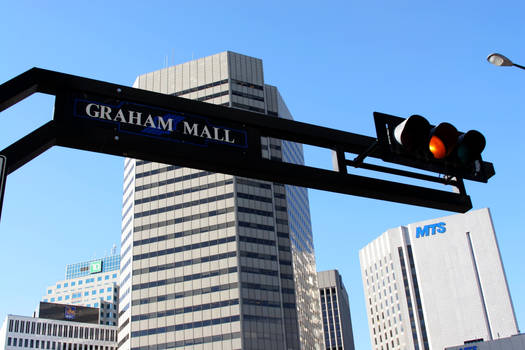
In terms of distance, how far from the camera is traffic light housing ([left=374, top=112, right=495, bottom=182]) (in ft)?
20.8

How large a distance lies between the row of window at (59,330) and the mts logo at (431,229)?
94295 mm

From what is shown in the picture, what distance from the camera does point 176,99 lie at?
6246 mm

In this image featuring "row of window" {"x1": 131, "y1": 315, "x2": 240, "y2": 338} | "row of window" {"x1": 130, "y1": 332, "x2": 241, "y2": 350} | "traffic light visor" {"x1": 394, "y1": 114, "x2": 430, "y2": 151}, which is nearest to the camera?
"traffic light visor" {"x1": 394, "y1": 114, "x2": 430, "y2": 151}

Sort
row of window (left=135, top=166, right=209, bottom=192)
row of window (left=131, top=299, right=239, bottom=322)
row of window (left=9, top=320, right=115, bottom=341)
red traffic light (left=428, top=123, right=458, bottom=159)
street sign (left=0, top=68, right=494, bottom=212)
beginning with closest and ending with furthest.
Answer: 1. street sign (left=0, top=68, right=494, bottom=212)
2. red traffic light (left=428, top=123, right=458, bottom=159)
3. row of window (left=131, top=299, right=239, bottom=322)
4. row of window (left=135, top=166, right=209, bottom=192)
5. row of window (left=9, top=320, right=115, bottom=341)

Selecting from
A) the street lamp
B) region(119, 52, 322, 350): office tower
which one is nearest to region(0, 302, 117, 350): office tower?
region(119, 52, 322, 350): office tower

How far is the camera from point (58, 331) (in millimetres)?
166875

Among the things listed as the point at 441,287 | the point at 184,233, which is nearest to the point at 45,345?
the point at 184,233

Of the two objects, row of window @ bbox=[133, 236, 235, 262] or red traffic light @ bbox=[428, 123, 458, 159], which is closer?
red traffic light @ bbox=[428, 123, 458, 159]

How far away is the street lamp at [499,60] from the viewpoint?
9.36 m

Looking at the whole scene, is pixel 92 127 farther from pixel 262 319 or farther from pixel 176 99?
pixel 262 319

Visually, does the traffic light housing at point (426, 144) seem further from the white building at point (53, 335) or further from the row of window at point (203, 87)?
the white building at point (53, 335)

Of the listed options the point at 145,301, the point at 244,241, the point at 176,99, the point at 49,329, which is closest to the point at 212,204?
the point at 244,241

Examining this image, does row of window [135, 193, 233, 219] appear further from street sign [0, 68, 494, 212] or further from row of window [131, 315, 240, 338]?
street sign [0, 68, 494, 212]

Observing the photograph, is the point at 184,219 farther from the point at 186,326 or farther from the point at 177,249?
the point at 186,326
